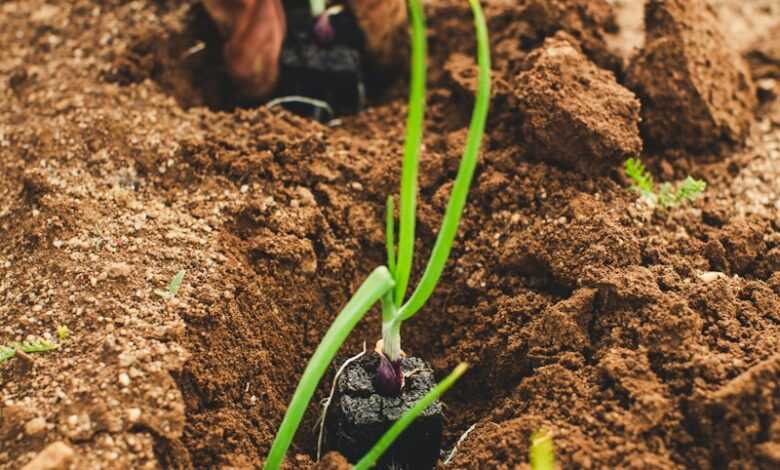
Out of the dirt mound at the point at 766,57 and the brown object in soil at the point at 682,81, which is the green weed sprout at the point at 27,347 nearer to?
the brown object in soil at the point at 682,81

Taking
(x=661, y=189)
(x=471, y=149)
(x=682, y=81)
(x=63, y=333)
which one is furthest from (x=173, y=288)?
(x=682, y=81)

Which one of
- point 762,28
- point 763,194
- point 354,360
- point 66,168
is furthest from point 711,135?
point 66,168

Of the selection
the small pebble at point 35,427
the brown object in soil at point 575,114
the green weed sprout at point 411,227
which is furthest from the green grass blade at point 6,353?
the brown object in soil at point 575,114

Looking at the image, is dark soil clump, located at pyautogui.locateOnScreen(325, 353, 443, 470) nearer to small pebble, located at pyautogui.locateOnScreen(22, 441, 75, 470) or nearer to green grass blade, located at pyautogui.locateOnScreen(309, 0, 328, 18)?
small pebble, located at pyautogui.locateOnScreen(22, 441, 75, 470)

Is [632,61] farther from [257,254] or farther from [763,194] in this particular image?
[257,254]

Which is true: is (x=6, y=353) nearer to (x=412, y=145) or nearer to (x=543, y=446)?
(x=412, y=145)

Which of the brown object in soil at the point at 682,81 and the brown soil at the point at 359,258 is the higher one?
the brown object in soil at the point at 682,81

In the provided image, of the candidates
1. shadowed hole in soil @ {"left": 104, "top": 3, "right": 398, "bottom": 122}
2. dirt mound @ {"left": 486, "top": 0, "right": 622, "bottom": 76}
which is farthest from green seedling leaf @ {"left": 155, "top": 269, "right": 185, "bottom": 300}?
dirt mound @ {"left": 486, "top": 0, "right": 622, "bottom": 76}
